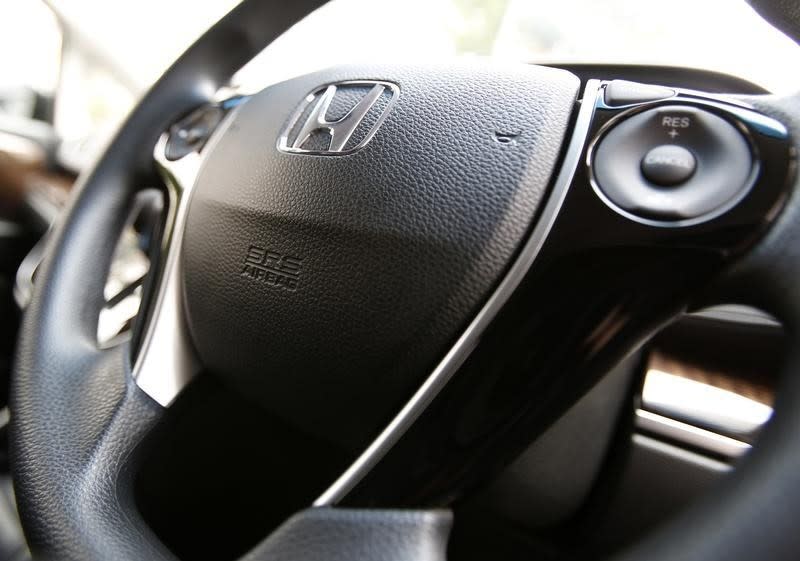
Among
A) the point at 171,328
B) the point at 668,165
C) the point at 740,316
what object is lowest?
the point at 171,328

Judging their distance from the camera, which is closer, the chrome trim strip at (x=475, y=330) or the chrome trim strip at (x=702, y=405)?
the chrome trim strip at (x=475, y=330)

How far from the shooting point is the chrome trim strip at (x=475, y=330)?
44 cm

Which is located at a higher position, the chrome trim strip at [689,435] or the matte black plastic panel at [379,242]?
the matte black plastic panel at [379,242]

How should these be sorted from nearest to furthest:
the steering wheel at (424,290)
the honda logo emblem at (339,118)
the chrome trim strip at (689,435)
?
1. the steering wheel at (424,290)
2. the honda logo emblem at (339,118)
3. the chrome trim strip at (689,435)

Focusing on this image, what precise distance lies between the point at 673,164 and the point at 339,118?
315mm

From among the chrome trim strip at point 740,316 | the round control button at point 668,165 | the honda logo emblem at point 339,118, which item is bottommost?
the chrome trim strip at point 740,316

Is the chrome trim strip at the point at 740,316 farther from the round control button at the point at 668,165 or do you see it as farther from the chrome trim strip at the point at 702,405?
the round control button at the point at 668,165

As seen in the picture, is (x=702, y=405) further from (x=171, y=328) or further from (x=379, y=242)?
(x=171, y=328)

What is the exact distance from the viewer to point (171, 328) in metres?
0.65

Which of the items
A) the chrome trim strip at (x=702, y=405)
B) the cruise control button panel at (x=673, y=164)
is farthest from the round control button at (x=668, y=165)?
the chrome trim strip at (x=702, y=405)

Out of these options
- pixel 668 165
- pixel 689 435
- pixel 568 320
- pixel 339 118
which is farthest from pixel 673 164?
pixel 689 435

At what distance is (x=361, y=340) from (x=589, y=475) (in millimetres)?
392

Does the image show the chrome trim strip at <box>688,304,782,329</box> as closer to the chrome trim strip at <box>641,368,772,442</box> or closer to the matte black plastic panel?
the chrome trim strip at <box>641,368,772,442</box>

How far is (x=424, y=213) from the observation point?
19.0 inches
